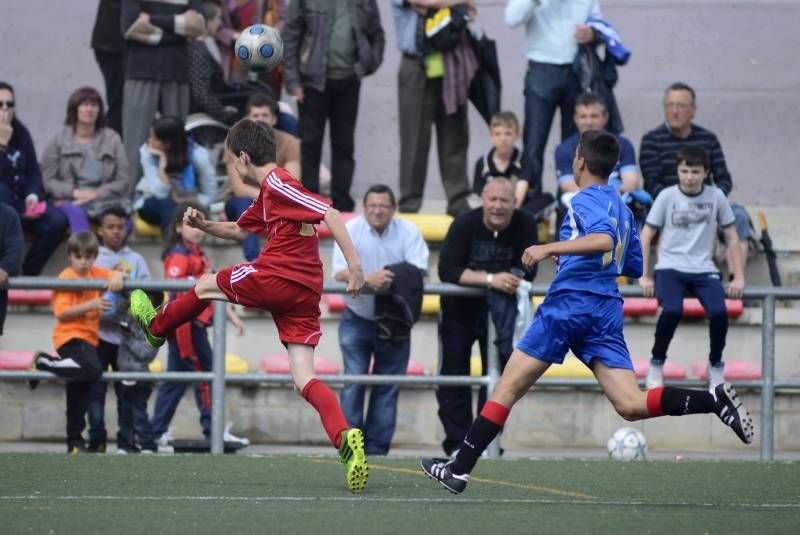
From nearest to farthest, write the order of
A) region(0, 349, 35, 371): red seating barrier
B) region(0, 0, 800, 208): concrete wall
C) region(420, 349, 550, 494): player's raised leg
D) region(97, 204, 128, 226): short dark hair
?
1. region(420, 349, 550, 494): player's raised leg
2. region(97, 204, 128, 226): short dark hair
3. region(0, 349, 35, 371): red seating barrier
4. region(0, 0, 800, 208): concrete wall

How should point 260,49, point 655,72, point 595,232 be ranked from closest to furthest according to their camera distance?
point 595,232
point 260,49
point 655,72

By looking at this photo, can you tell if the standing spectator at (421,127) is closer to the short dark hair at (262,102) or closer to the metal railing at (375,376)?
the short dark hair at (262,102)

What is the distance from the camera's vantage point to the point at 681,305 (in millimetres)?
10867

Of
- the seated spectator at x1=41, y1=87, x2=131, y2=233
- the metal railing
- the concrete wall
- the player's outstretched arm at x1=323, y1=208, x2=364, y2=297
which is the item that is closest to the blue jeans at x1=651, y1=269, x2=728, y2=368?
the metal railing

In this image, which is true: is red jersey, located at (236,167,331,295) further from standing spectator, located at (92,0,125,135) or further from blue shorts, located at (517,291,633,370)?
standing spectator, located at (92,0,125,135)

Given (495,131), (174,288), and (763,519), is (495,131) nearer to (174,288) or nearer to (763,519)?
(174,288)

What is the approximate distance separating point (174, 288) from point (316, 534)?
426 centimetres

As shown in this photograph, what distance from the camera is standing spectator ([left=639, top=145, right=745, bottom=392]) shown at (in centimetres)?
1085

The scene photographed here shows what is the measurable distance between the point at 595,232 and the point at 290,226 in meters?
1.57

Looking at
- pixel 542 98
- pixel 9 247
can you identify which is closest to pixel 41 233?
pixel 9 247

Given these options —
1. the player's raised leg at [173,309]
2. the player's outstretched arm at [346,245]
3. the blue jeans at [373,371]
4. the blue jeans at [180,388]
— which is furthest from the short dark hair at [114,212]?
the player's outstretched arm at [346,245]

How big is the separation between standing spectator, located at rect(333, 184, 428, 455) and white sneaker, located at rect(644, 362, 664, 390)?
5.26ft

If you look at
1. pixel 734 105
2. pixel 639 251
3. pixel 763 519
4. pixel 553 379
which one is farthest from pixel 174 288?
pixel 734 105

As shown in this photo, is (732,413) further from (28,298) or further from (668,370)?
(28,298)
